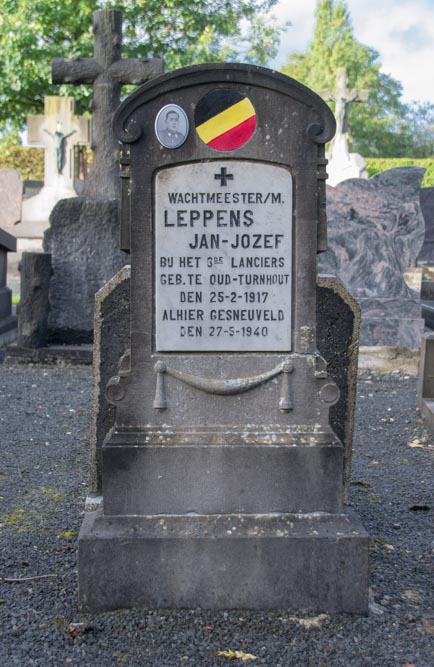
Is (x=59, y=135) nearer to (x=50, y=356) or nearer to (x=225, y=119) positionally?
(x=50, y=356)

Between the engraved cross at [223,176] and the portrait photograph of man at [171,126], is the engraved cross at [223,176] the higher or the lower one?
the lower one

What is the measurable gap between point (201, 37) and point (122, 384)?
2029cm

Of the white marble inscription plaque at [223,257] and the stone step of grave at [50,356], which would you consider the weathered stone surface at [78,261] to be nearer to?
the stone step of grave at [50,356]

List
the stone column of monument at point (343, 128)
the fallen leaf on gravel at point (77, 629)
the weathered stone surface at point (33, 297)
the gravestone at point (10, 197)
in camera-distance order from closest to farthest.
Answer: the fallen leaf on gravel at point (77, 629) < the weathered stone surface at point (33, 297) < the gravestone at point (10, 197) < the stone column of monument at point (343, 128)

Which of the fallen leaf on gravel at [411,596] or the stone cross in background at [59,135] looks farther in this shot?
the stone cross in background at [59,135]

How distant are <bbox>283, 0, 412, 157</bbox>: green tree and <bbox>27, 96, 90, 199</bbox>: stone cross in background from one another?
33411mm

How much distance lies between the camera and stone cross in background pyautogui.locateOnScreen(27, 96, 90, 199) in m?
21.6

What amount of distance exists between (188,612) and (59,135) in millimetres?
20245

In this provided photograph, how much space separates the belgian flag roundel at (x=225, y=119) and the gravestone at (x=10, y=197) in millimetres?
16498

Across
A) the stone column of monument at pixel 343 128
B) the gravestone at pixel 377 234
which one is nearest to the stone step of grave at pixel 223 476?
the gravestone at pixel 377 234

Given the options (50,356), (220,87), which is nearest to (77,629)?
(220,87)

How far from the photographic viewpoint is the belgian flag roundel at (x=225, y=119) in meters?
3.11

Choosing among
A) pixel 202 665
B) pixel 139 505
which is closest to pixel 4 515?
pixel 139 505

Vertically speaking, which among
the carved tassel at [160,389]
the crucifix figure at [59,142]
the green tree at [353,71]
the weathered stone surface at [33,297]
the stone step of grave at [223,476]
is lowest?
the stone step of grave at [223,476]
